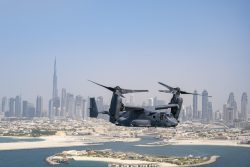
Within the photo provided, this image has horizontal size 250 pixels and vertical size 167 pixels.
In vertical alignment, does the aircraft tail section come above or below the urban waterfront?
above

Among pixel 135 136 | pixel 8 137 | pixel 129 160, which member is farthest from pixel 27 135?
pixel 129 160

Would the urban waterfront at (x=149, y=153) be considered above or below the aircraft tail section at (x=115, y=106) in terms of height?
below

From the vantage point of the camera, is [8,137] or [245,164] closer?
[245,164]

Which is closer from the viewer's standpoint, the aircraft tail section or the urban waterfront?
the aircraft tail section

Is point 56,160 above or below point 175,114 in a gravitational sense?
below

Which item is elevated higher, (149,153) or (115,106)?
(115,106)

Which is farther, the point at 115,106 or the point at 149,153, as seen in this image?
the point at 149,153

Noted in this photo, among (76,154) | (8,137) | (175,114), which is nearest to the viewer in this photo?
(175,114)

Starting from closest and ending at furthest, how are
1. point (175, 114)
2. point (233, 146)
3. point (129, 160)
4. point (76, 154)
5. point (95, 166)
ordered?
point (175, 114) < point (95, 166) < point (129, 160) < point (76, 154) < point (233, 146)

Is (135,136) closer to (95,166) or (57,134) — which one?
(57,134)

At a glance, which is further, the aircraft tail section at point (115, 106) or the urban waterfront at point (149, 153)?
the urban waterfront at point (149, 153)
